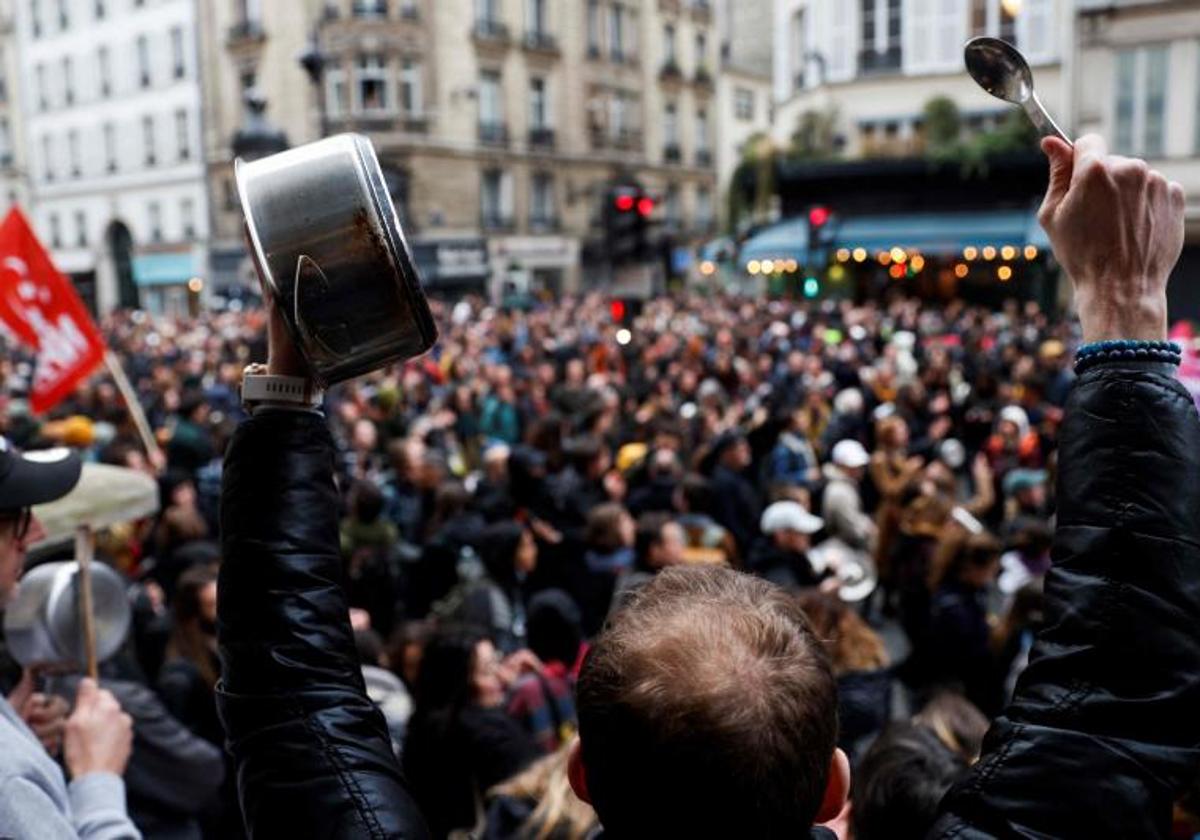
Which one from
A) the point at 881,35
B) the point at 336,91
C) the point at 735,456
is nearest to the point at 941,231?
the point at 881,35

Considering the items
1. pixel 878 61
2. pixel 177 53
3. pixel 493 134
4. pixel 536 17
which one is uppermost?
pixel 536 17

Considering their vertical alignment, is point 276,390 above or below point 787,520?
above

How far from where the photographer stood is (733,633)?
120 cm

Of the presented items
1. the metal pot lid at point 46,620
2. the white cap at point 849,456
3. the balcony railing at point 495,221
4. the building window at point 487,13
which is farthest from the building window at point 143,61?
the metal pot lid at point 46,620

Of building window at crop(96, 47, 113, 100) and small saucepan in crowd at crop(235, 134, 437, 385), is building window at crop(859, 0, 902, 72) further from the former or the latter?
building window at crop(96, 47, 113, 100)

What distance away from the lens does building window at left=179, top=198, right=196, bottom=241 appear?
39969 mm

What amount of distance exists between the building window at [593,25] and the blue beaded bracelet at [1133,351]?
42.2 meters

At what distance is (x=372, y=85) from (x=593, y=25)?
33.8 ft

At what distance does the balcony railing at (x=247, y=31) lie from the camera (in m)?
36.2

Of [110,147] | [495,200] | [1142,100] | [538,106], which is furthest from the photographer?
[110,147]

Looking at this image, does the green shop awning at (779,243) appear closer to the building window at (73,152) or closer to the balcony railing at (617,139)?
the balcony railing at (617,139)

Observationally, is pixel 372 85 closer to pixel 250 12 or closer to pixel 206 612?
pixel 250 12

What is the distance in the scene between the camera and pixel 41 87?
45094 millimetres

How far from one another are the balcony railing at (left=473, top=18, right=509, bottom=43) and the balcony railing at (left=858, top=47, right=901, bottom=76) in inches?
551
